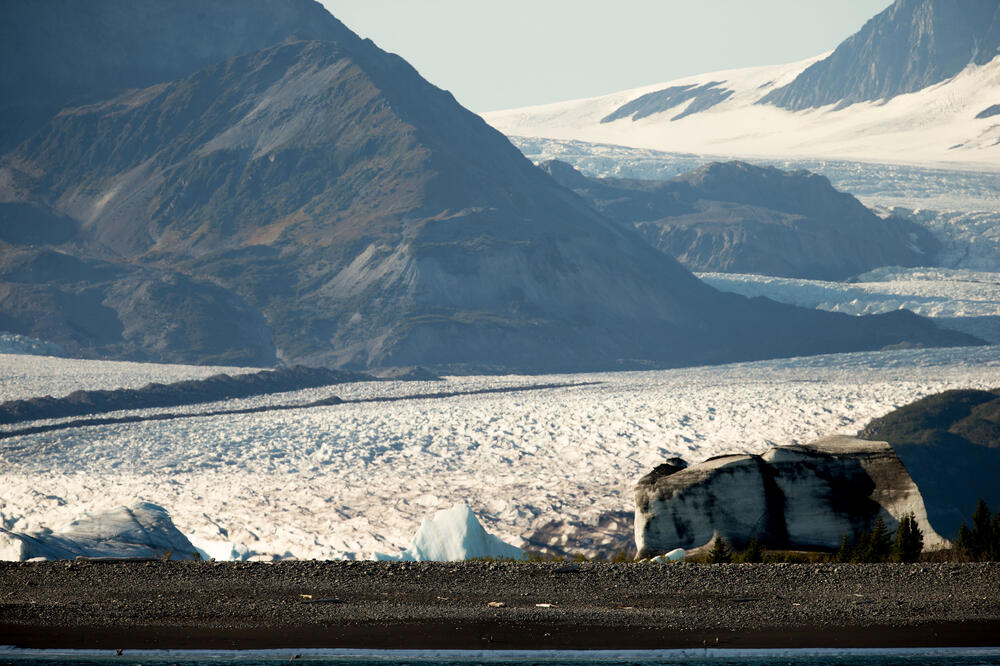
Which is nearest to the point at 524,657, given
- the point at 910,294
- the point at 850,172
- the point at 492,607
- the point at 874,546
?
the point at 492,607

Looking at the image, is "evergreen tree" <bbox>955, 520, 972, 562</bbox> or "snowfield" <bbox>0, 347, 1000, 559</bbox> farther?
"snowfield" <bbox>0, 347, 1000, 559</bbox>

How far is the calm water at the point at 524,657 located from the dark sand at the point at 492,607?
0.15m

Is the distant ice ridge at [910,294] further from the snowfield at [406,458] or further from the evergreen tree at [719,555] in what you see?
the evergreen tree at [719,555]

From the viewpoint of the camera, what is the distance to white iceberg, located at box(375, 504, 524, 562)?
730 inches

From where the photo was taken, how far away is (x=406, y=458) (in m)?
36.8

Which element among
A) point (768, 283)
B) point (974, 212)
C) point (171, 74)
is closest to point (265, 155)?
point (171, 74)

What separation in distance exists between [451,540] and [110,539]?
210 inches

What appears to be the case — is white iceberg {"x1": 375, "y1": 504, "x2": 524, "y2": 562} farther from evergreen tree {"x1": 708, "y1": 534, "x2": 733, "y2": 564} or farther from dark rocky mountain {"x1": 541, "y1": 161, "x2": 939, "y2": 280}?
dark rocky mountain {"x1": 541, "y1": 161, "x2": 939, "y2": 280}

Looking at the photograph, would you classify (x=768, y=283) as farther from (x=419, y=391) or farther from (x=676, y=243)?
(x=419, y=391)

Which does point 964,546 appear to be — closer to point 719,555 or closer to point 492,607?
point 719,555

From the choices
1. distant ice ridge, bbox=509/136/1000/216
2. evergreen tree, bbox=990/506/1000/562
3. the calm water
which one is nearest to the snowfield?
the calm water

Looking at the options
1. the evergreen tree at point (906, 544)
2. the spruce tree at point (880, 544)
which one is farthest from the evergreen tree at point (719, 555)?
the evergreen tree at point (906, 544)

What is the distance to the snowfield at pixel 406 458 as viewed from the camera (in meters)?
28.3

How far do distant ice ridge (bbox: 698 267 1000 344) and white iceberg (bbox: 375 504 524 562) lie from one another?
73.9m
